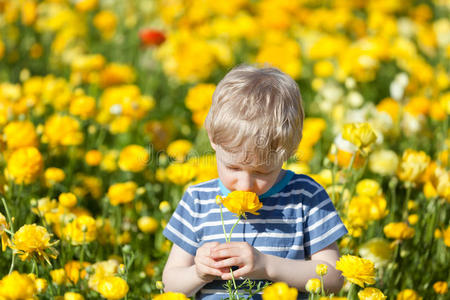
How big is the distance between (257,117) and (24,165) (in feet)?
3.18

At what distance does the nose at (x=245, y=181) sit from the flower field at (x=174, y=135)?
0.28 meters

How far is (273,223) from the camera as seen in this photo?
149 centimetres

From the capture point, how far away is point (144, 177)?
101 inches

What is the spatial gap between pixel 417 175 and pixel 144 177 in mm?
1191

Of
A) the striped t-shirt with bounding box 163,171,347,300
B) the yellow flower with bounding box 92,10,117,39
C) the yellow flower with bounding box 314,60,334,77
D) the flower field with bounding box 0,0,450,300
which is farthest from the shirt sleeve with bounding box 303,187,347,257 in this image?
the yellow flower with bounding box 92,10,117,39

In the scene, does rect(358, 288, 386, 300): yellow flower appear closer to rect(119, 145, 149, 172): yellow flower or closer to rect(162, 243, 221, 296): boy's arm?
rect(162, 243, 221, 296): boy's arm

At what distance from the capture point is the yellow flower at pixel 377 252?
70.2 inches

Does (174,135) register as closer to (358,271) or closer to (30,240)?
(30,240)

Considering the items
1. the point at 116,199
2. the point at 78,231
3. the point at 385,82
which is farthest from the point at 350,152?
the point at 385,82

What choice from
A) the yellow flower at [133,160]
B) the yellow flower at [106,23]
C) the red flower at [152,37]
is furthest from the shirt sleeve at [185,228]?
the yellow flower at [106,23]

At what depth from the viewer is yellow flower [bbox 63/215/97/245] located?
1.78 m

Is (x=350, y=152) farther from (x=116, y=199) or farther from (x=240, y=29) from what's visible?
(x=240, y=29)

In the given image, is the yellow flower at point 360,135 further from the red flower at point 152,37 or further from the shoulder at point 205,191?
the red flower at point 152,37

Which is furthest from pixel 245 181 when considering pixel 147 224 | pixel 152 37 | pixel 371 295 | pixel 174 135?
pixel 152 37
